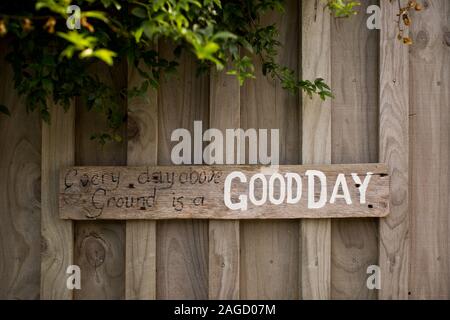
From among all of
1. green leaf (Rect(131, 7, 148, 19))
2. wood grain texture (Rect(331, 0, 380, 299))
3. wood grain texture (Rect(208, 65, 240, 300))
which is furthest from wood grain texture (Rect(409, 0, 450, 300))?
green leaf (Rect(131, 7, 148, 19))

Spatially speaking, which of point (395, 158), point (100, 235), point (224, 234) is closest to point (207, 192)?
point (224, 234)

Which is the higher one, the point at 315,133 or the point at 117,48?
the point at 117,48

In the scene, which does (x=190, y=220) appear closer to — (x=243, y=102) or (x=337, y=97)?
(x=243, y=102)

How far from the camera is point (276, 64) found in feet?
6.55

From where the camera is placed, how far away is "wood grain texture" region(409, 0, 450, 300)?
203 centimetres

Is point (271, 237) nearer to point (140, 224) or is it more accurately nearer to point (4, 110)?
point (140, 224)

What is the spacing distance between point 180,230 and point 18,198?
23.7 inches

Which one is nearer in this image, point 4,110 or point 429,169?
point 4,110

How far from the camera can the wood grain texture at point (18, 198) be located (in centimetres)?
202

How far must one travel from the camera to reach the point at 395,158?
1.99 meters

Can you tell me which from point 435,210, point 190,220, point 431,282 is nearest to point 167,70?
point 190,220

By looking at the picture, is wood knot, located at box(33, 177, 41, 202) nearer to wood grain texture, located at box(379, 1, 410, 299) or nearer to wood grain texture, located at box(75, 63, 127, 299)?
wood grain texture, located at box(75, 63, 127, 299)

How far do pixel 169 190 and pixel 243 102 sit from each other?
1.37ft

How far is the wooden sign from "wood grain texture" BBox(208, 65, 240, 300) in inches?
2.5
